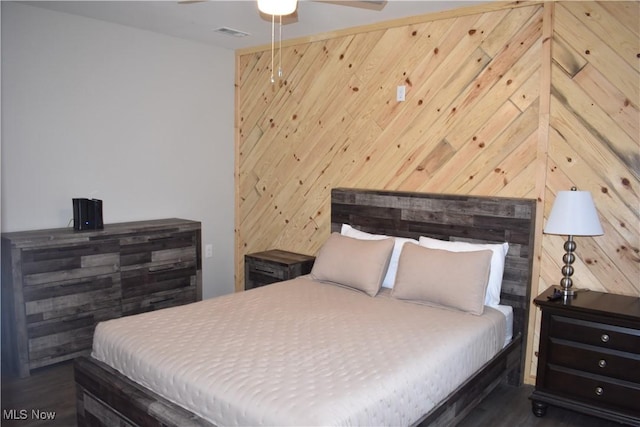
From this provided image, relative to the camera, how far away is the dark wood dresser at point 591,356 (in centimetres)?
247

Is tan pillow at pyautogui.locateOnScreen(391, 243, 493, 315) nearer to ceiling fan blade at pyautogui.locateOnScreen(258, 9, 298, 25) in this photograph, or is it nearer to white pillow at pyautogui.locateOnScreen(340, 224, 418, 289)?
white pillow at pyautogui.locateOnScreen(340, 224, 418, 289)

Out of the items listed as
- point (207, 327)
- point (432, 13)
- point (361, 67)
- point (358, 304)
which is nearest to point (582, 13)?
point (432, 13)

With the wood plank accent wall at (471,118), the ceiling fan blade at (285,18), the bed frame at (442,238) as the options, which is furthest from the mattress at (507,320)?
the ceiling fan blade at (285,18)

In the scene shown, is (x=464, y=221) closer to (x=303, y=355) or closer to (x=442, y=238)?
(x=442, y=238)

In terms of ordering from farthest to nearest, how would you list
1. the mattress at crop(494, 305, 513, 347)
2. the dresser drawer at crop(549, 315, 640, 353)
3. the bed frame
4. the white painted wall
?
the white painted wall, the mattress at crop(494, 305, 513, 347), the dresser drawer at crop(549, 315, 640, 353), the bed frame

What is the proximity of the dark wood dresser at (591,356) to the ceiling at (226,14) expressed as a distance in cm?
204

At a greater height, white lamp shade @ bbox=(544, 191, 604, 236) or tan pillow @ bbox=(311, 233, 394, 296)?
white lamp shade @ bbox=(544, 191, 604, 236)

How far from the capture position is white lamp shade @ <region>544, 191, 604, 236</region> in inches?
103

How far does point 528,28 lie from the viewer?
9.89 ft

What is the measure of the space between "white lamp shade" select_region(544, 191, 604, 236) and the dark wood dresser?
40cm

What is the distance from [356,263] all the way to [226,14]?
206cm

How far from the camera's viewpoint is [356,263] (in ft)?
10.5

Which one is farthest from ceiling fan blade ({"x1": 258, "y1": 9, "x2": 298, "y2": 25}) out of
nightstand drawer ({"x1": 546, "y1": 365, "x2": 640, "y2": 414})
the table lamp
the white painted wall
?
nightstand drawer ({"x1": 546, "y1": 365, "x2": 640, "y2": 414})

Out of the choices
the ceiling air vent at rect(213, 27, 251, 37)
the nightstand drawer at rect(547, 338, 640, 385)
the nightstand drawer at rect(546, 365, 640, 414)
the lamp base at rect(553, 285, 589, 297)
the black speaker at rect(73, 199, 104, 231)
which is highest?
the ceiling air vent at rect(213, 27, 251, 37)
